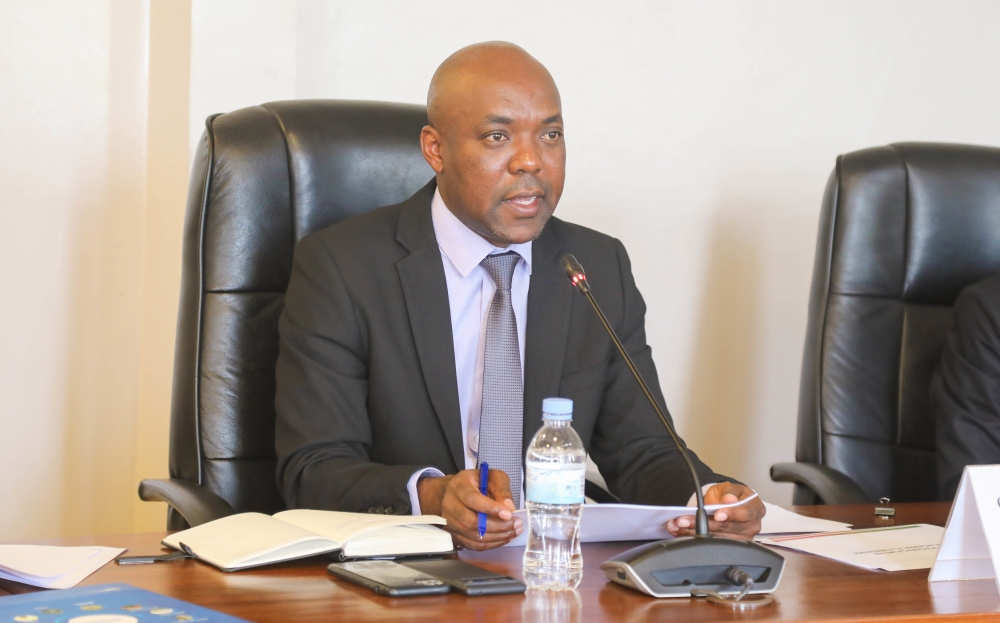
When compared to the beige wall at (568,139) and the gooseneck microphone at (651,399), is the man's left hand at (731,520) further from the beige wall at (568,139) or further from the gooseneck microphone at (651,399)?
the beige wall at (568,139)

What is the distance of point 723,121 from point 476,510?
6.21 ft

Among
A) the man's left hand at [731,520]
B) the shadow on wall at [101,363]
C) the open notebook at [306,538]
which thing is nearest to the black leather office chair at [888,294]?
the man's left hand at [731,520]

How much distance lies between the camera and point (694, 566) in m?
1.12

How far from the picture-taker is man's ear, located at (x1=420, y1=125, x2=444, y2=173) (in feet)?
6.48

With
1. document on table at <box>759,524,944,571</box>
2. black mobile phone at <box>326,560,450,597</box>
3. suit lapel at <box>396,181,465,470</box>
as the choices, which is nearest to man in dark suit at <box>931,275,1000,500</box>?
document on table at <box>759,524,944,571</box>

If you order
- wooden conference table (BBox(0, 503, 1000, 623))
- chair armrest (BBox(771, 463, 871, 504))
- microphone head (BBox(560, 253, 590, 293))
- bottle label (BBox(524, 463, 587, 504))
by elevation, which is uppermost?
microphone head (BBox(560, 253, 590, 293))

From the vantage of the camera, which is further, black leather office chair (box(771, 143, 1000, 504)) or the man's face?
black leather office chair (box(771, 143, 1000, 504))

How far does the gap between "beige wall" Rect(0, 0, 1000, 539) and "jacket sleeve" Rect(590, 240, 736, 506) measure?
0.79 meters

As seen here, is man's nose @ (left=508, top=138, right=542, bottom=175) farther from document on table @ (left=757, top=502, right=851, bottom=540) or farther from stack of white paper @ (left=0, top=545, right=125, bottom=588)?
stack of white paper @ (left=0, top=545, right=125, bottom=588)

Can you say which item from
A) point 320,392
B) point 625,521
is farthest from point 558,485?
point 320,392

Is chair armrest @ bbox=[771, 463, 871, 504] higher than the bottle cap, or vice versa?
the bottle cap

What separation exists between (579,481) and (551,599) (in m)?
0.13

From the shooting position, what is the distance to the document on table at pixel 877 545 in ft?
4.34

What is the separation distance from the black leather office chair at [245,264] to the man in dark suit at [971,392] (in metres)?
1.29
